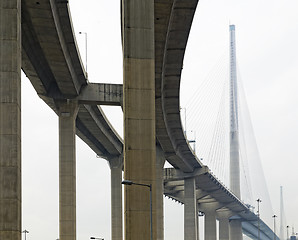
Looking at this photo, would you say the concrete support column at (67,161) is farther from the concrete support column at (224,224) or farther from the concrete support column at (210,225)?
the concrete support column at (224,224)

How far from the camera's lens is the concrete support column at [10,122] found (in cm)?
3947

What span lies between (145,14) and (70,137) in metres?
37.7

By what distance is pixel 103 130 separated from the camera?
9019 cm

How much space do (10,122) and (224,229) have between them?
147847 millimetres

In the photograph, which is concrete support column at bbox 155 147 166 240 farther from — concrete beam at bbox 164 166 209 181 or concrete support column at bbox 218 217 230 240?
concrete support column at bbox 218 217 230 240

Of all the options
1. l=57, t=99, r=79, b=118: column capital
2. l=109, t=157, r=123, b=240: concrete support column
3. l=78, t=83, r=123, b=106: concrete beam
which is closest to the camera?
l=78, t=83, r=123, b=106: concrete beam

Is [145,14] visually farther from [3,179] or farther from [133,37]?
[3,179]

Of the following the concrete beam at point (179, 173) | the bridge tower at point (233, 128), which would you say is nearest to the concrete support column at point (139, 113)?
the concrete beam at point (179, 173)

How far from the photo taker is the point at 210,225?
163 m

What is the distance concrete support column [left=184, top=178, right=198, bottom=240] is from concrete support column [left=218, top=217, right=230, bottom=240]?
2325 inches

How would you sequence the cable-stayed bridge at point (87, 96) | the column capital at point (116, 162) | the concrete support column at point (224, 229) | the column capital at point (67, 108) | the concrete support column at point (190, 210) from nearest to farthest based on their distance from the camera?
1. the cable-stayed bridge at point (87, 96)
2. the column capital at point (67, 108)
3. the column capital at point (116, 162)
4. the concrete support column at point (190, 210)
5. the concrete support column at point (224, 229)

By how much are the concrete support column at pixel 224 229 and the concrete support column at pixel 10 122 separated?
145 m

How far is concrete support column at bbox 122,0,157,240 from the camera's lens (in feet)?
121

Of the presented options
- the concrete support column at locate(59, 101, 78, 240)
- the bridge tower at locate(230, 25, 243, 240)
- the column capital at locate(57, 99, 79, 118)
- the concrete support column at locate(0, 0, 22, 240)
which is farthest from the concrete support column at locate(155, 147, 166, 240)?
the concrete support column at locate(0, 0, 22, 240)
